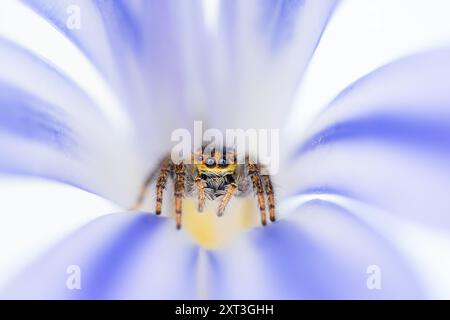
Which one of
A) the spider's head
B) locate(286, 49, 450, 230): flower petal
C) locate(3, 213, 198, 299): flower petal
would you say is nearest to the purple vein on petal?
locate(286, 49, 450, 230): flower petal

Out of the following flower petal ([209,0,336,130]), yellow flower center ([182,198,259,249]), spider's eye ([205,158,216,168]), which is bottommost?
yellow flower center ([182,198,259,249])

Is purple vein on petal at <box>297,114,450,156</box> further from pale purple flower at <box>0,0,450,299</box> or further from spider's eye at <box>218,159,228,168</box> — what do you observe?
spider's eye at <box>218,159,228,168</box>

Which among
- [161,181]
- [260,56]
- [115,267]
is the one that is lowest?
[115,267]

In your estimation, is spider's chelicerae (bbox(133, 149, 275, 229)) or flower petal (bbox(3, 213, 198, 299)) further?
spider's chelicerae (bbox(133, 149, 275, 229))

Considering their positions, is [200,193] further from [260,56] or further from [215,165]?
[260,56]

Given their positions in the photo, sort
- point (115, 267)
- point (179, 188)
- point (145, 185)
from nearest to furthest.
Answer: point (115, 267) < point (179, 188) < point (145, 185)


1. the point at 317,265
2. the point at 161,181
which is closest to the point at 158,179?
the point at 161,181

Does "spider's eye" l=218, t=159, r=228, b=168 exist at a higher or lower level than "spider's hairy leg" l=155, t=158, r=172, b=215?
higher

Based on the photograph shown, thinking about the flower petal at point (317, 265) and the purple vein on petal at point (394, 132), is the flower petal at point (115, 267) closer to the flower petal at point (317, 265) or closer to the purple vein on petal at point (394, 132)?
the flower petal at point (317, 265)
